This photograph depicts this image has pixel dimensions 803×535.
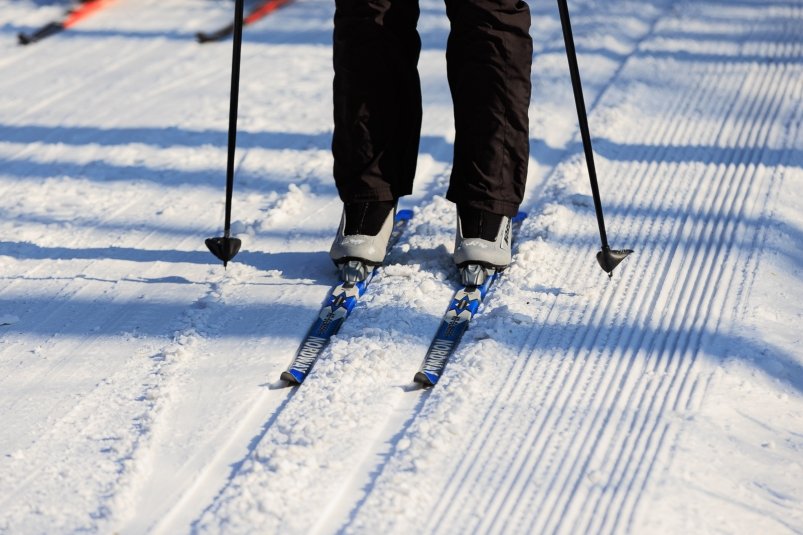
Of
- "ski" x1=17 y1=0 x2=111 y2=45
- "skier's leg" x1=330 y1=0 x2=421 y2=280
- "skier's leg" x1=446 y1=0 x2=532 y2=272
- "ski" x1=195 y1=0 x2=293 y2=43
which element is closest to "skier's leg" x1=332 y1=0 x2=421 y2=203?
"skier's leg" x1=330 y1=0 x2=421 y2=280

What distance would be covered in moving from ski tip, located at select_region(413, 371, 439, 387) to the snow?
0.03 metres

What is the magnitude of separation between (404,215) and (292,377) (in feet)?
3.14

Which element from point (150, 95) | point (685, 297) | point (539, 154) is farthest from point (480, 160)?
point (150, 95)

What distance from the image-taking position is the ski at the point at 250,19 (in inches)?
191

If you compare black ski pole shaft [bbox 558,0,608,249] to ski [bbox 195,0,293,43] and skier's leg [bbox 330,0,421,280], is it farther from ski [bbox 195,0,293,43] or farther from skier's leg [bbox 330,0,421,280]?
ski [bbox 195,0,293,43]

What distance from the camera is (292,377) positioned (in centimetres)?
225

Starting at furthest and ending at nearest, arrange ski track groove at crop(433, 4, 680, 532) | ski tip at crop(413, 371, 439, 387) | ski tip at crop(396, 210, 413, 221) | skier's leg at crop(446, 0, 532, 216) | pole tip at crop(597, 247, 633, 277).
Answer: ski tip at crop(396, 210, 413, 221) < pole tip at crop(597, 247, 633, 277) < skier's leg at crop(446, 0, 532, 216) < ski tip at crop(413, 371, 439, 387) < ski track groove at crop(433, 4, 680, 532)

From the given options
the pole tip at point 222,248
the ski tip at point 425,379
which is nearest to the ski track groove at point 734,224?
the ski tip at point 425,379

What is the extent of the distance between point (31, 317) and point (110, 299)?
0.20 meters

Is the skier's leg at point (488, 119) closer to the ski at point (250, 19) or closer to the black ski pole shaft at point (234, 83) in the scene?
the black ski pole shaft at point (234, 83)

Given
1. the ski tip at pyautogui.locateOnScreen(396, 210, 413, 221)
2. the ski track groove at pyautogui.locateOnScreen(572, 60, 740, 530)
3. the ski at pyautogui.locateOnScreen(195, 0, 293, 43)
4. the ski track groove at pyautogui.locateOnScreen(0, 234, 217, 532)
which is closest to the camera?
the ski track groove at pyautogui.locateOnScreen(0, 234, 217, 532)

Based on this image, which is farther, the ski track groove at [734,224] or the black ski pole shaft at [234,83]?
the black ski pole shaft at [234,83]

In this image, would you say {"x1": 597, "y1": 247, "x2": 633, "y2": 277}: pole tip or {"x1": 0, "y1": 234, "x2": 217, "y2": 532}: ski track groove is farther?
{"x1": 597, "y1": 247, "x2": 633, "y2": 277}: pole tip

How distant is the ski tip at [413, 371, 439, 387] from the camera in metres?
2.23
